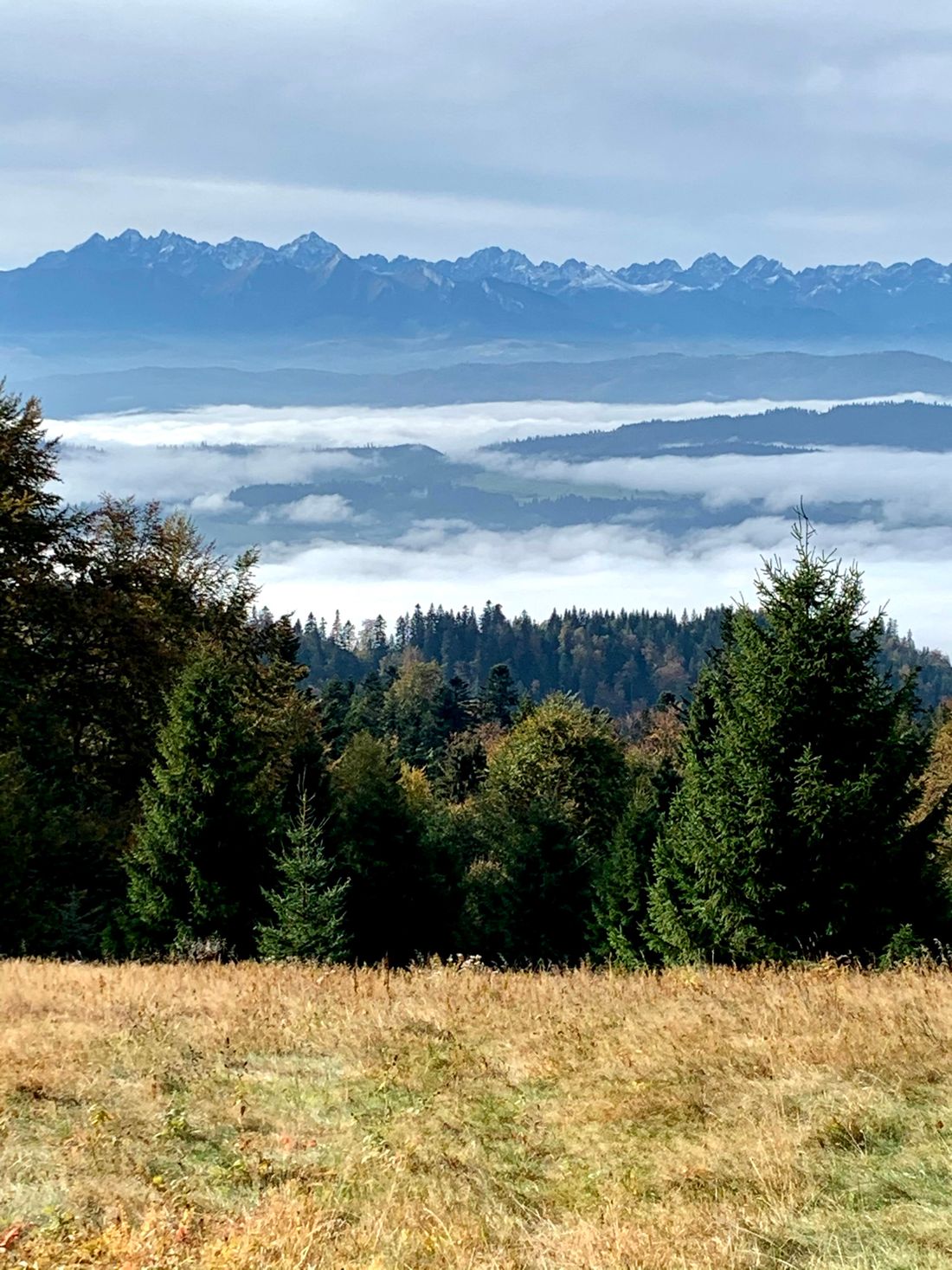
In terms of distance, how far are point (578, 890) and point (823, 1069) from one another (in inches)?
1144

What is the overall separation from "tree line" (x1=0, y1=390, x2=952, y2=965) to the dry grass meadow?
517 centimetres

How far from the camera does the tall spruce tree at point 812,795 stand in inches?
709

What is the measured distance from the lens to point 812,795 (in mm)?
17812

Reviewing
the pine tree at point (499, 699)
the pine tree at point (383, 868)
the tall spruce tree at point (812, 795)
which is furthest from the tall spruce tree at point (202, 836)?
the pine tree at point (499, 699)

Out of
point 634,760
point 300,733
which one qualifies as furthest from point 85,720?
point 634,760

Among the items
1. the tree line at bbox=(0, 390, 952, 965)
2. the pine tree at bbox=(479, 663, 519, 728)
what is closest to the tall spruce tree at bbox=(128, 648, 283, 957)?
the tree line at bbox=(0, 390, 952, 965)

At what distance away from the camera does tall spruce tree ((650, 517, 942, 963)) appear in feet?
59.1

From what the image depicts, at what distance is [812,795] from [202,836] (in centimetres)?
1263

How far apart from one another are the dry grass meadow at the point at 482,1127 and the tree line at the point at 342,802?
5172mm

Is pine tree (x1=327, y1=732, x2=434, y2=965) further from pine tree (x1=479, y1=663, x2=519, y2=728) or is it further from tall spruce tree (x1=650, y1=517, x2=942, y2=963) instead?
pine tree (x1=479, y1=663, x2=519, y2=728)

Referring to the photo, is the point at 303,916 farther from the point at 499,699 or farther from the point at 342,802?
the point at 499,699

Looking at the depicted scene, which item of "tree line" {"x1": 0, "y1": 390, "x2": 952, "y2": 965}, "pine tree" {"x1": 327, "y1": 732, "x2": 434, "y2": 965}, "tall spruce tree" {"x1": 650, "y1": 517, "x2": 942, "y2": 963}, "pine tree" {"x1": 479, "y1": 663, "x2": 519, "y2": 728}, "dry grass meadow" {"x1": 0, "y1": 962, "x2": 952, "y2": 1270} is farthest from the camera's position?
"pine tree" {"x1": 479, "y1": 663, "x2": 519, "y2": 728}

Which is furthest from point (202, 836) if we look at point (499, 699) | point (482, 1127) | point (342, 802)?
point (499, 699)

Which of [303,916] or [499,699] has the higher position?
[499,699]
